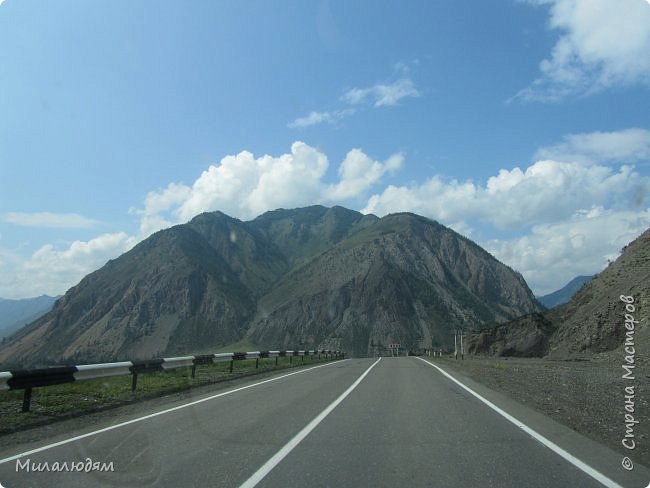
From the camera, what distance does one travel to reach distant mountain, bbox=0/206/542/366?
12275 cm

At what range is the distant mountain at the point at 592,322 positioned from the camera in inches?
1467

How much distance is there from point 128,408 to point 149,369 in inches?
167

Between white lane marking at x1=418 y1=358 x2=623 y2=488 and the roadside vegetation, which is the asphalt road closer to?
white lane marking at x1=418 y1=358 x2=623 y2=488

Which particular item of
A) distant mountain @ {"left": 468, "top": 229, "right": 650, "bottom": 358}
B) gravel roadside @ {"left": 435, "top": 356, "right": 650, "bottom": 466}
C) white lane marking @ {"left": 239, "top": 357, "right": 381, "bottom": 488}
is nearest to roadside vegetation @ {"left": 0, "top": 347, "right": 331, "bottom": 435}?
white lane marking @ {"left": 239, "top": 357, "right": 381, "bottom": 488}

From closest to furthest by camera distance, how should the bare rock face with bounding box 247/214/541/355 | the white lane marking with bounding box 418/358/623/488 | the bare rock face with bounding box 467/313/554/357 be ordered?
1. the white lane marking with bounding box 418/358/623/488
2. the bare rock face with bounding box 467/313/554/357
3. the bare rock face with bounding box 247/214/541/355

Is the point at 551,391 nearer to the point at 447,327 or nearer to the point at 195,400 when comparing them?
the point at 195,400

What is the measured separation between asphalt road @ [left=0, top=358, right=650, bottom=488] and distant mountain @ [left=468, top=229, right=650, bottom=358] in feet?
73.5

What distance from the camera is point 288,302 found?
5502 inches

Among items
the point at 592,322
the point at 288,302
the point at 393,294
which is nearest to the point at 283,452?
the point at 592,322

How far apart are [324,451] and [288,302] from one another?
13299 cm

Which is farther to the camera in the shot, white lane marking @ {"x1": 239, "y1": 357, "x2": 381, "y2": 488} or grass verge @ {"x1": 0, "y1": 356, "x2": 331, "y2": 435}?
grass verge @ {"x1": 0, "y1": 356, "x2": 331, "y2": 435}

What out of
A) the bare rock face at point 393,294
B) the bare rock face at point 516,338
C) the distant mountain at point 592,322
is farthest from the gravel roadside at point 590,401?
the bare rock face at point 393,294

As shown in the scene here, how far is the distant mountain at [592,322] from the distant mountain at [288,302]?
54.5m

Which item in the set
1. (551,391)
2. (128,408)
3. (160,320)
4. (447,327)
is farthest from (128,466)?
(160,320)
